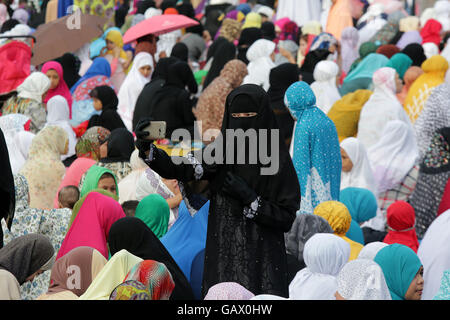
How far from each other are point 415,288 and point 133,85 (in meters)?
6.39

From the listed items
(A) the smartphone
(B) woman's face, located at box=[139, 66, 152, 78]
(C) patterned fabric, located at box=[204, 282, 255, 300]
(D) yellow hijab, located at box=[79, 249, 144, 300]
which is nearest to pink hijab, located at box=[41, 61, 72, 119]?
(B) woman's face, located at box=[139, 66, 152, 78]

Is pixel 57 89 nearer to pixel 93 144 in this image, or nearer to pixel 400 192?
pixel 93 144

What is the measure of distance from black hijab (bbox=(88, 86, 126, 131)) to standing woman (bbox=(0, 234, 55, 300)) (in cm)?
424

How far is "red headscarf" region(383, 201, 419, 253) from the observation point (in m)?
6.14

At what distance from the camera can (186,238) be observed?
5.37 m

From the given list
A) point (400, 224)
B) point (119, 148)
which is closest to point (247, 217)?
point (400, 224)

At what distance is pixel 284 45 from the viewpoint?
12773 mm

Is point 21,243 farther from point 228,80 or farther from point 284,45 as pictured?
point 284,45

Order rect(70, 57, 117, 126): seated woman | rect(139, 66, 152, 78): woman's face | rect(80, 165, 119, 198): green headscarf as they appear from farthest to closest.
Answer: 1. rect(139, 66, 152, 78): woman's face
2. rect(70, 57, 117, 126): seated woman
3. rect(80, 165, 119, 198): green headscarf

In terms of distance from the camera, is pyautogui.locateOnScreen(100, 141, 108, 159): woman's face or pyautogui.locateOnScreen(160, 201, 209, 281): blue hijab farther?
pyautogui.locateOnScreen(100, 141, 108, 159): woman's face

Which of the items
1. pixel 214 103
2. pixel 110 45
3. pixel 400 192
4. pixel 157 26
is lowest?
pixel 400 192

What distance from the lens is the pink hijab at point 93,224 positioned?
5.31m

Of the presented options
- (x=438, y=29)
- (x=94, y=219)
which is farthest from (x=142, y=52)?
(x=94, y=219)

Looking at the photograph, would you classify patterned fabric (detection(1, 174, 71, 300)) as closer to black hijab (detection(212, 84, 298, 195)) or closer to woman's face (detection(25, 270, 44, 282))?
woman's face (detection(25, 270, 44, 282))
